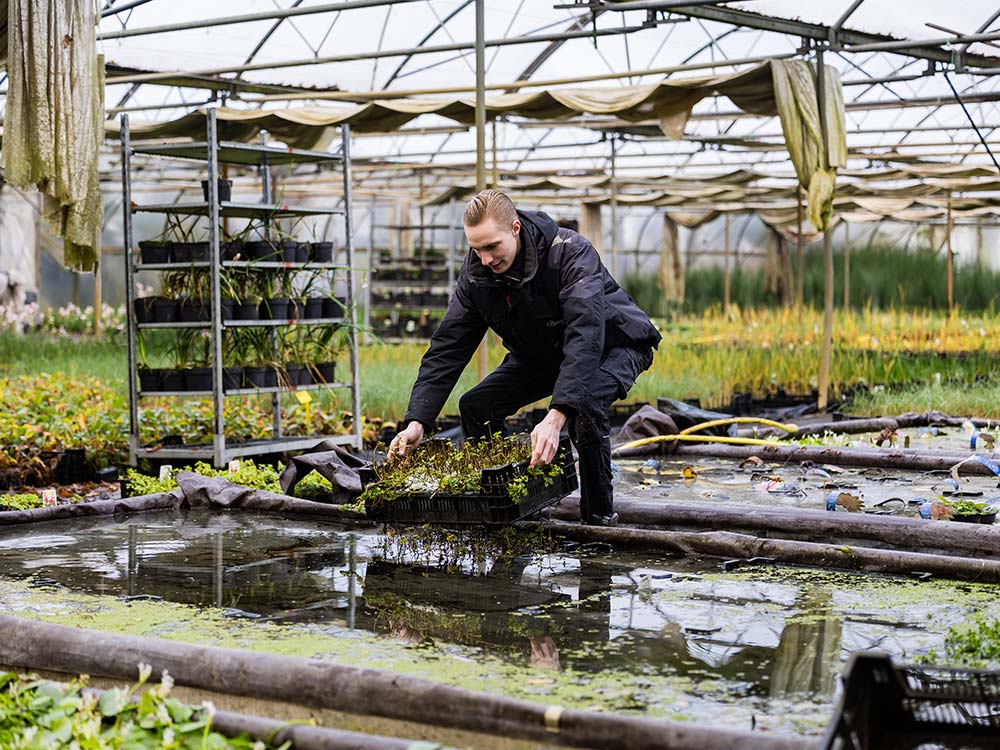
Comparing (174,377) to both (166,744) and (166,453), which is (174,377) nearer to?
(166,453)

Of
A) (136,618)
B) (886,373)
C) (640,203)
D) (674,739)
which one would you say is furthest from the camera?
(640,203)

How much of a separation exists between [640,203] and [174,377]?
11.9 metres

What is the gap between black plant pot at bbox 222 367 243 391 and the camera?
6789 mm

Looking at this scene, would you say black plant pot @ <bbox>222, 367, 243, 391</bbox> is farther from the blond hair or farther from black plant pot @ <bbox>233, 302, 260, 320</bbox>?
the blond hair

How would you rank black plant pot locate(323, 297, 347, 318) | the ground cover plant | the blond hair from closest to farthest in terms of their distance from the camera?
1. the ground cover plant
2. the blond hair
3. black plant pot locate(323, 297, 347, 318)

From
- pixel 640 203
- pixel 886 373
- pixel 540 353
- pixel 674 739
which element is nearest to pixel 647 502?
pixel 540 353

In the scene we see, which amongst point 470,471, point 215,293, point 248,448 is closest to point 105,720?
point 470,471

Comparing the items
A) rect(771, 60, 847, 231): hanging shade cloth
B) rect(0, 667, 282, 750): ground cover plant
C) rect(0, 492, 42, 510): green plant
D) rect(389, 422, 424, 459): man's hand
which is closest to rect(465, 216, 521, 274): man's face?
rect(389, 422, 424, 459): man's hand

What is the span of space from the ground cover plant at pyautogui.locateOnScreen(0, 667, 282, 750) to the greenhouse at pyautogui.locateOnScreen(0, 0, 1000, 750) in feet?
0.04

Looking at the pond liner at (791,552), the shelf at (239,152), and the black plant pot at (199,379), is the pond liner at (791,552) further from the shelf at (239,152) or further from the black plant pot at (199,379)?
the shelf at (239,152)

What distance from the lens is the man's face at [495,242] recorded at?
4.14 meters

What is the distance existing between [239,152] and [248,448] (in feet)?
5.58

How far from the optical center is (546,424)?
4.04 metres

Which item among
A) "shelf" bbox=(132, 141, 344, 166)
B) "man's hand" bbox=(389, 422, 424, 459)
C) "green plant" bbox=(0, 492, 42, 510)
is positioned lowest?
"green plant" bbox=(0, 492, 42, 510)
